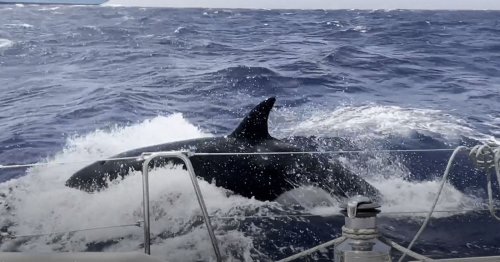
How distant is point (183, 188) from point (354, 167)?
7.28 ft

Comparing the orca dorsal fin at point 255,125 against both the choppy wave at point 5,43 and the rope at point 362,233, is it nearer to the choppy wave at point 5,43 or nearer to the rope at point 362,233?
the rope at point 362,233

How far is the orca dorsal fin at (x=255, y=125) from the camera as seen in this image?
4.38m

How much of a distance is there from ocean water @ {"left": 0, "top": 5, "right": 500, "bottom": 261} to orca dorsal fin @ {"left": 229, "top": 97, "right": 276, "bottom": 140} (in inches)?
17.7

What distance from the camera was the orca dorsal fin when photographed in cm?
438

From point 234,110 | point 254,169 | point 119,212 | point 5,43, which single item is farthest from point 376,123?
point 5,43

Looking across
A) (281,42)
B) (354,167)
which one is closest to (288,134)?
(354,167)

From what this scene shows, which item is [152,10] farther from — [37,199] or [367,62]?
[37,199]

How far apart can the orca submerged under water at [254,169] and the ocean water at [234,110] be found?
10 centimetres

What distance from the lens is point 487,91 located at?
12656 millimetres

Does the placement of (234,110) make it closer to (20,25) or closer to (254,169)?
(254,169)

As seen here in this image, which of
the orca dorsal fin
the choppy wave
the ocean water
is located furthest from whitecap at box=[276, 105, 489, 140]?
the choppy wave

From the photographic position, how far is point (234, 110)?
10922mm

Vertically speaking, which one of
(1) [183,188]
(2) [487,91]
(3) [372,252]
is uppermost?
(3) [372,252]

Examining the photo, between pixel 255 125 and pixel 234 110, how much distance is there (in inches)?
253
